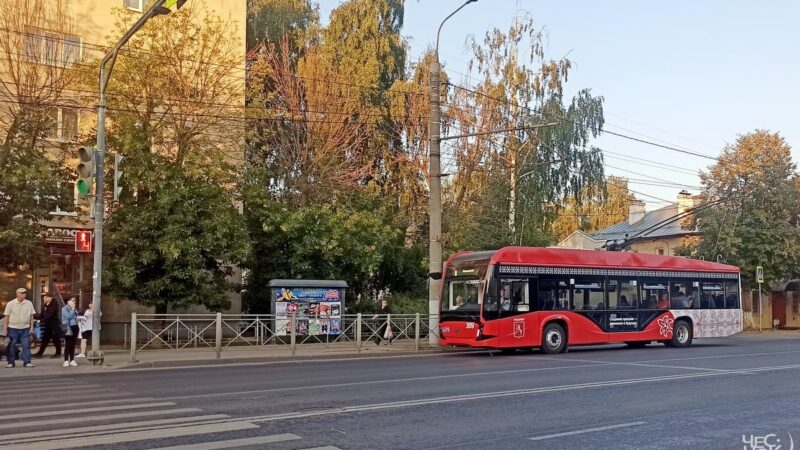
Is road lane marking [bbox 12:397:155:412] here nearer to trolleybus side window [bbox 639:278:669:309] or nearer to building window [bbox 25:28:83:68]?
building window [bbox 25:28:83:68]

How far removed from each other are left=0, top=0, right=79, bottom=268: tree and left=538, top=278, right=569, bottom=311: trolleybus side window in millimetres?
14379

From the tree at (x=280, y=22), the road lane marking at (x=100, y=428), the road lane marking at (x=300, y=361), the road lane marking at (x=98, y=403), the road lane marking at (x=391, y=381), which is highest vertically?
the tree at (x=280, y=22)

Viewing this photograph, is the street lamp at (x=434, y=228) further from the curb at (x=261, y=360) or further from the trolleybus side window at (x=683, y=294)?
the trolleybus side window at (x=683, y=294)

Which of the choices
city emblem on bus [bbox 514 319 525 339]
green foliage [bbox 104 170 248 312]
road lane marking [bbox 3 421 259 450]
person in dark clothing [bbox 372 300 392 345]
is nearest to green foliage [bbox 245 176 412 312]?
green foliage [bbox 104 170 248 312]

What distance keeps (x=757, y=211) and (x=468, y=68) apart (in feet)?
58.2

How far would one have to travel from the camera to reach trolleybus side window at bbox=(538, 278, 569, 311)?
72.8 feet

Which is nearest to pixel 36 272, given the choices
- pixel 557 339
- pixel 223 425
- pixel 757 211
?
pixel 557 339

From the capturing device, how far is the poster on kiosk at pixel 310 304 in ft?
78.8

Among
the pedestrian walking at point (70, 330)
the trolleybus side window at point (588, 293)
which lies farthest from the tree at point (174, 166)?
the trolleybus side window at point (588, 293)

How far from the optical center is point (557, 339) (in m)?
22.5

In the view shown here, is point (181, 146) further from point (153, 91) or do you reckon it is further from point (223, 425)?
point (223, 425)

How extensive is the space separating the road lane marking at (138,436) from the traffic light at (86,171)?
9.93 metres

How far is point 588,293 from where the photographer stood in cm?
2325

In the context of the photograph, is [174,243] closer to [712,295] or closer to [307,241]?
[307,241]
